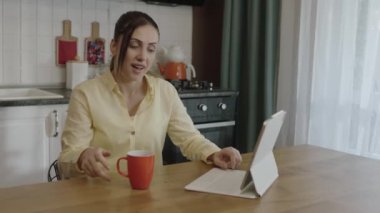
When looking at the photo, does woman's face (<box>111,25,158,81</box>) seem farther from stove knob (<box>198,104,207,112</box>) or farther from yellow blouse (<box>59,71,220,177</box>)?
stove knob (<box>198,104,207,112</box>)

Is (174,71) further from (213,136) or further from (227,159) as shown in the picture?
(227,159)

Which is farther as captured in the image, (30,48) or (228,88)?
(228,88)

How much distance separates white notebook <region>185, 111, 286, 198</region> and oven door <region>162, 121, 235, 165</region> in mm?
1550

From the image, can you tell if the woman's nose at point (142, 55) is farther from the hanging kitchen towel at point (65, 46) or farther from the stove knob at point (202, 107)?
the hanging kitchen towel at point (65, 46)

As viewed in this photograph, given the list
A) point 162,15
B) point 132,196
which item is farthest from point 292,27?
point 132,196

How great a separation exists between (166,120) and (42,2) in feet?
5.48

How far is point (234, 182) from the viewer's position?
1.30 metres

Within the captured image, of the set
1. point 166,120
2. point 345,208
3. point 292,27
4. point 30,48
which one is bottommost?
point 345,208

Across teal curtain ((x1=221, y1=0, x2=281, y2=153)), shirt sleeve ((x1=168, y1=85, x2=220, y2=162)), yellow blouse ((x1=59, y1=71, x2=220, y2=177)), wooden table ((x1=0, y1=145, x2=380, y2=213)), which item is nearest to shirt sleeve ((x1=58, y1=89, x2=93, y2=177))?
yellow blouse ((x1=59, y1=71, x2=220, y2=177))

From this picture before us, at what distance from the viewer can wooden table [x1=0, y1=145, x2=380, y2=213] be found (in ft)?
3.52

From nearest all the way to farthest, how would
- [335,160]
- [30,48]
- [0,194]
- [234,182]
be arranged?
[0,194] < [234,182] < [335,160] < [30,48]

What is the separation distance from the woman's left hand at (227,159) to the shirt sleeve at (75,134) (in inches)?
16.7

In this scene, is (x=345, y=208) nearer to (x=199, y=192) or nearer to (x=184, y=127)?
(x=199, y=192)

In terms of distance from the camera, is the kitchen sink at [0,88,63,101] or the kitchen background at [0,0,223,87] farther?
the kitchen background at [0,0,223,87]
